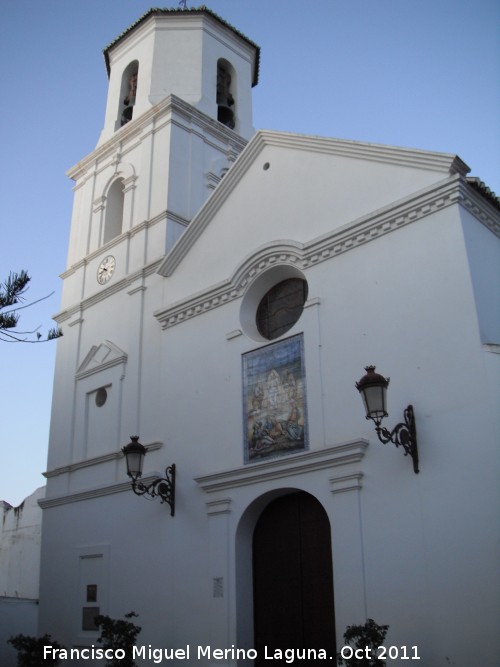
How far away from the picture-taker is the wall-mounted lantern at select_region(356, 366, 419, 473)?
352 inches

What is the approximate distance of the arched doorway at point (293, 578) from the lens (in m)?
10.4

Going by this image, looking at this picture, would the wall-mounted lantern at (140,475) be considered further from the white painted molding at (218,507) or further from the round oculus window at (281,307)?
the round oculus window at (281,307)

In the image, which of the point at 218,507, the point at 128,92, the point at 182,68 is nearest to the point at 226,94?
the point at 182,68

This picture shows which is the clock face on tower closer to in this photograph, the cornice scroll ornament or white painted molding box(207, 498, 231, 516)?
the cornice scroll ornament

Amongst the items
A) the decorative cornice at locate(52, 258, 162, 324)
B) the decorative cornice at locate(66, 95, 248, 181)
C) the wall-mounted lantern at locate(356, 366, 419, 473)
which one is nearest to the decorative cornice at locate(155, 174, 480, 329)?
the decorative cornice at locate(52, 258, 162, 324)

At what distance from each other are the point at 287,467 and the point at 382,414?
8.15ft

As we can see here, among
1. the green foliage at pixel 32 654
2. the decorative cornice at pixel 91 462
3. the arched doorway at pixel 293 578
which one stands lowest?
the green foliage at pixel 32 654

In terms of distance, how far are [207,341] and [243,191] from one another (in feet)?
10.1

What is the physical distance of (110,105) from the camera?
1991 centimetres

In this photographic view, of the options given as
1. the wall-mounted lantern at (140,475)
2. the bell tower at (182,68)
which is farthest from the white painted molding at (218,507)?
the bell tower at (182,68)

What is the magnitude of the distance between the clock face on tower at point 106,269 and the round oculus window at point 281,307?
5114mm

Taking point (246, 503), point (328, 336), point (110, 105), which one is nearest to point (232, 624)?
point (246, 503)

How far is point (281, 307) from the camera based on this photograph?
41.5 ft

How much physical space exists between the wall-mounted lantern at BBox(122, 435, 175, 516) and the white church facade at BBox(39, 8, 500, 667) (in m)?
0.18
